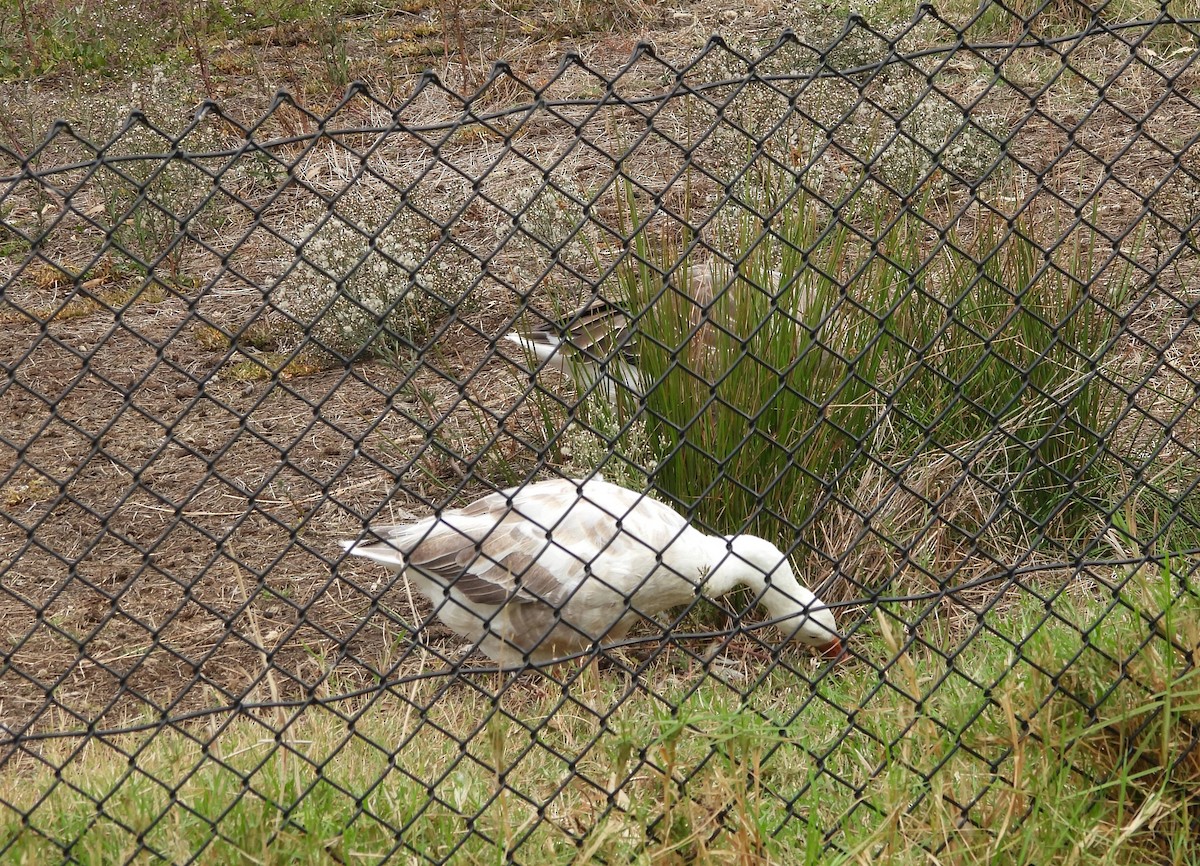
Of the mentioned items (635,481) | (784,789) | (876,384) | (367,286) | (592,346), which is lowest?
(367,286)

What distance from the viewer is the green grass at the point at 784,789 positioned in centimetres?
241

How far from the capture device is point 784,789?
9.26ft

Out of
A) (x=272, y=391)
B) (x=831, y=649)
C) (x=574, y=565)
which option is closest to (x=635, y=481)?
(x=574, y=565)

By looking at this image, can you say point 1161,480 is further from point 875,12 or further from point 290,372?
point 875,12

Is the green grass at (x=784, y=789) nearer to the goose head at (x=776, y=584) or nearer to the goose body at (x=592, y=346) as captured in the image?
the goose head at (x=776, y=584)

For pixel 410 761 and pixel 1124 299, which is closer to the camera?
pixel 410 761

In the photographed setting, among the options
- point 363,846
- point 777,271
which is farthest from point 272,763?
point 777,271

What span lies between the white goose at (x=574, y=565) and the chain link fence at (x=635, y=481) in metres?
0.02

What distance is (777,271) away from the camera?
450 cm

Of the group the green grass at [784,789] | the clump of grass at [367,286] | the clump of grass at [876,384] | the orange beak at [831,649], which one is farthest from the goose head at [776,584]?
the clump of grass at [367,286]

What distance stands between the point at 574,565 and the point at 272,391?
4.47 feet

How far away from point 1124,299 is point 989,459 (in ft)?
2.80

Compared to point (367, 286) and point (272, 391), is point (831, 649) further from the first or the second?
point (367, 286)

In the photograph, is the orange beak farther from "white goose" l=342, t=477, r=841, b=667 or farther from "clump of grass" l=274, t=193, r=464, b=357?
"clump of grass" l=274, t=193, r=464, b=357
